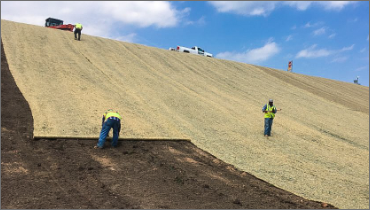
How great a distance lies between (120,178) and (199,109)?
7857 millimetres

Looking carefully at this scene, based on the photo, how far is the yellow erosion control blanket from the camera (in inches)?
367

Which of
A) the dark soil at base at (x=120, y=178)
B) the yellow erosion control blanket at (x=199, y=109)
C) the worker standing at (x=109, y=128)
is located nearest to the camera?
the dark soil at base at (x=120, y=178)

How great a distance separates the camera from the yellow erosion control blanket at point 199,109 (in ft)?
30.6

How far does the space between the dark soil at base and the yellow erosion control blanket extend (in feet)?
1.90

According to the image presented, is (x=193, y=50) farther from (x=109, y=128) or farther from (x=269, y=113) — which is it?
(x=109, y=128)

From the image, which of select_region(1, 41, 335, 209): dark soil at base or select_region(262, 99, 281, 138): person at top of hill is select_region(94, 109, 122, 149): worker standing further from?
select_region(262, 99, 281, 138): person at top of hill

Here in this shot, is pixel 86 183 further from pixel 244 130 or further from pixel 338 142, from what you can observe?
pixel 338 142

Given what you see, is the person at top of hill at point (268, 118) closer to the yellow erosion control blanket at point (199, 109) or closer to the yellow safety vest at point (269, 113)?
the yellow safety vest at point (269, 113)

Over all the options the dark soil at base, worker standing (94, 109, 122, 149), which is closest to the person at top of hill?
the dark soil at base

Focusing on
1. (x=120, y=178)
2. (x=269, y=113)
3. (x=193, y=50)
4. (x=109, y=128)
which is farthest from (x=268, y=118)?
(x=193, y=50)

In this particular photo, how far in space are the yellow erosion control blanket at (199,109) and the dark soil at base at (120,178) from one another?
580 millimetres

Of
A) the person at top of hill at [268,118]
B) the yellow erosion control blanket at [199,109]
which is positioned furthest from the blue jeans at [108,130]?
the person at top of hill at [268,118]

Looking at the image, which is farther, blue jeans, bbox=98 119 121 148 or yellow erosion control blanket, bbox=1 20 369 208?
yellow erosion control blanket, bbox=1 20 369 208

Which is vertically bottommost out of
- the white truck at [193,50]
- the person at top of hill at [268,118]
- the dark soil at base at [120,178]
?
the dark soil at base at [120,178]
